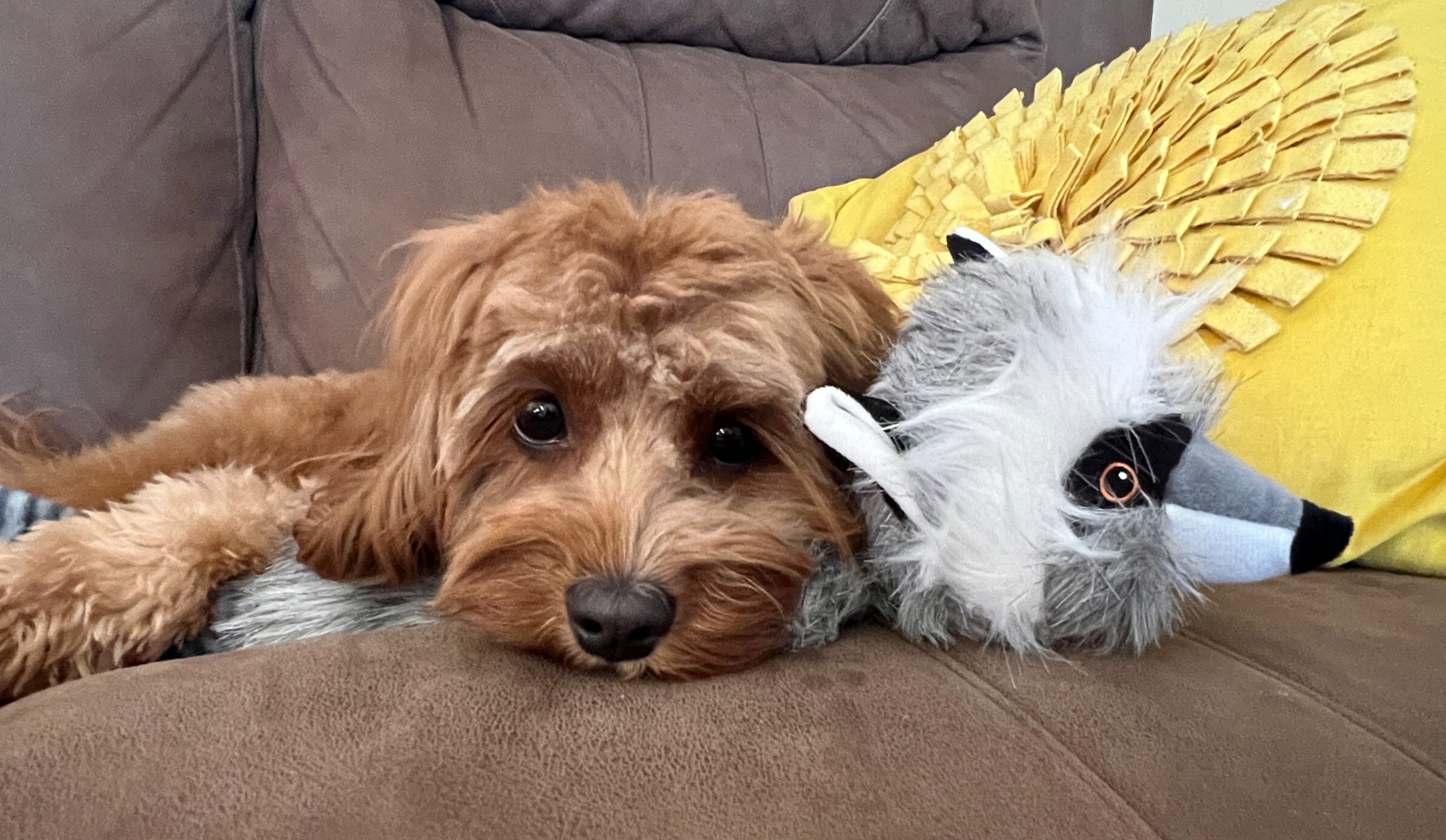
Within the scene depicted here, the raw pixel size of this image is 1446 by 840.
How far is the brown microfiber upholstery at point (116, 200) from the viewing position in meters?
1.60

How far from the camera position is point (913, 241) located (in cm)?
162

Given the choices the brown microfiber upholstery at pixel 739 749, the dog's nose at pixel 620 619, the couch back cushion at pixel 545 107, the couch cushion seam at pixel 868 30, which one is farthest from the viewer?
the couch cushion seam at pixel 868 30

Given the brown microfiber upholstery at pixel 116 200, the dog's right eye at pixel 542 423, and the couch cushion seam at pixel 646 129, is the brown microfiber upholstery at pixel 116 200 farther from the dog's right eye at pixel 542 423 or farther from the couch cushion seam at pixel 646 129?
the dog's right eye at pixel 542 423

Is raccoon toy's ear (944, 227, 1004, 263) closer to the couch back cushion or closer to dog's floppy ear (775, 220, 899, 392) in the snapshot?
dog's floppy ear (775, 220, 899, 392)

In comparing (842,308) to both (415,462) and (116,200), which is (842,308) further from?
(116,200)

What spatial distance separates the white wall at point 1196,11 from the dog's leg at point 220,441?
8.56 feet

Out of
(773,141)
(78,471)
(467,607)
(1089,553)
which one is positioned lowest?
(78,471)

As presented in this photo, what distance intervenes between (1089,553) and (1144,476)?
0.10 m

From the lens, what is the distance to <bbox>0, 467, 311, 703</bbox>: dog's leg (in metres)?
0.93

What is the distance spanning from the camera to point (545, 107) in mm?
1949

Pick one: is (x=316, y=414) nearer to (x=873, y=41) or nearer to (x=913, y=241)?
(x=913, y=241)

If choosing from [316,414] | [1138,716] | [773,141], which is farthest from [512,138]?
[1138,716]

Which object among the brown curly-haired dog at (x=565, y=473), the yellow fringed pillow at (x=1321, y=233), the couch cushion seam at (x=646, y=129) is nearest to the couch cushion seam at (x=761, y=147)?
the couch cushion seam at (x=646, y=129)

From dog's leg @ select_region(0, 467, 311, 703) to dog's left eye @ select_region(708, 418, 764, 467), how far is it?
1.88ft
